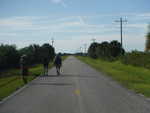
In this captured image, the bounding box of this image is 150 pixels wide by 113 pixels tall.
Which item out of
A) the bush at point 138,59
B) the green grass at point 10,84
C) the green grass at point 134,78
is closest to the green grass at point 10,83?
the green grass at point 10,84

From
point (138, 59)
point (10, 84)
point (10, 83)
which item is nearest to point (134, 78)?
point (10, 83)

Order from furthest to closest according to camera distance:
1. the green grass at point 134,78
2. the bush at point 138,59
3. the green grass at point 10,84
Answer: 1. the bush at point 138,59
2. the green grass at point 134,78
3. the green grass at point 10,84

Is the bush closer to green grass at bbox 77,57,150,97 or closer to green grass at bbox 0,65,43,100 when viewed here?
green grass at bbox 77,57,150,97

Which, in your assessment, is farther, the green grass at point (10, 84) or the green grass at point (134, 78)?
the green grass at point (134, 78)

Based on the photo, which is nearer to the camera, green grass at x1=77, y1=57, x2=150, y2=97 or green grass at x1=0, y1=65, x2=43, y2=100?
green grass at x1=0, y1=65, x2=43, y2=100

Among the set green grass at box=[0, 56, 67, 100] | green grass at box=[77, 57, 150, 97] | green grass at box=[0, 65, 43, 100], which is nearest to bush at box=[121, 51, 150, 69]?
green grass at box=[77, 57, 150, 97]

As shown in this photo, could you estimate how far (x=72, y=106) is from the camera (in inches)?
426

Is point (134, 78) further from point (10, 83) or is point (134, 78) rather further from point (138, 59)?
point (138, 59)

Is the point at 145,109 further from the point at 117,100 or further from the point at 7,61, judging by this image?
the point at 7,61

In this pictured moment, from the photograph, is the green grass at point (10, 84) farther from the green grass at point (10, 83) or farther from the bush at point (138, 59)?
the bush at point (138, 59)

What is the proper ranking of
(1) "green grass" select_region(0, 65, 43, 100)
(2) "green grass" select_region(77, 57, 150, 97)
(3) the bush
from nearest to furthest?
(1) "green grass" select_region(0, 65, 43, 100) → (2) "green grass" select_region(77, 57, 150, 97) → (3) the bush

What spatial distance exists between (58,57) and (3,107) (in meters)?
17.3

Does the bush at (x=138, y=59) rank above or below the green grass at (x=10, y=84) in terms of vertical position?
above

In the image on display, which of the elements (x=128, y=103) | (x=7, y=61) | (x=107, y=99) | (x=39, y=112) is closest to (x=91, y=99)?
(x=107, y=99)
